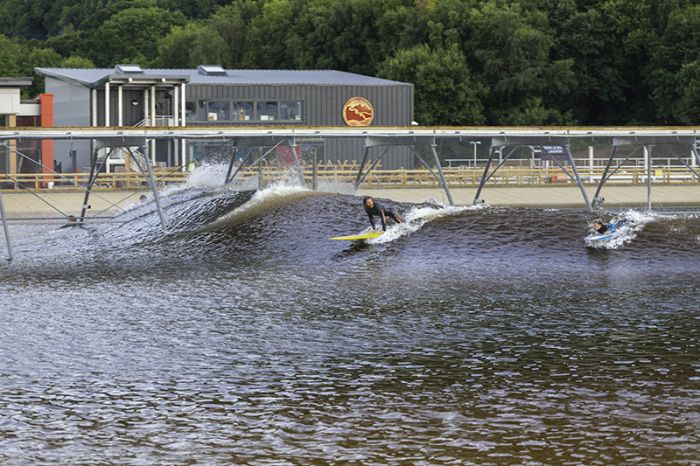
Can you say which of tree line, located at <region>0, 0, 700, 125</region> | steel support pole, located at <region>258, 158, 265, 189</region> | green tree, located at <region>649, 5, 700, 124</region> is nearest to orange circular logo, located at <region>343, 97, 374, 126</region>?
tree line, located at <region>0, 0, 700, 125</region>

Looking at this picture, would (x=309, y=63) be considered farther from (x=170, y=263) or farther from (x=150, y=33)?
(x=170, y=263)

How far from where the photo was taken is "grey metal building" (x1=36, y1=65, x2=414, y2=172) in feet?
250

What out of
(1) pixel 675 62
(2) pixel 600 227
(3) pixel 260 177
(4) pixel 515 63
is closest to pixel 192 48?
(4) pixel 515 63

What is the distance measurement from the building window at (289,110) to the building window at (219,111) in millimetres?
3774

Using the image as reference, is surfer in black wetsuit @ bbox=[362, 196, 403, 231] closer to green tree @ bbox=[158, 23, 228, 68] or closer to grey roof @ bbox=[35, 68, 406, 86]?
grey roof @ bbox=[35, 68, 406, 86]

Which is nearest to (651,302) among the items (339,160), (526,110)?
(339,160)

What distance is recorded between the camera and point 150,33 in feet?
554

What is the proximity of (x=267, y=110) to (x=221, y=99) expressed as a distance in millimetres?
3440

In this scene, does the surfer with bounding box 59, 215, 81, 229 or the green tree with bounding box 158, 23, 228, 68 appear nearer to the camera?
the surfer with bounding box 59, 215, 81, 229

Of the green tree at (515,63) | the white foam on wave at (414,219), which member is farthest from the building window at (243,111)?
the white foam on wave at (414,219)

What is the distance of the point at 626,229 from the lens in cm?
3647

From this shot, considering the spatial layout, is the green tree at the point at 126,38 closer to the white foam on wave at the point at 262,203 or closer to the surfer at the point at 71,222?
the surfer at the point at 71,222

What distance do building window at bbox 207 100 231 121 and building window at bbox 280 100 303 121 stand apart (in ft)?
12.4

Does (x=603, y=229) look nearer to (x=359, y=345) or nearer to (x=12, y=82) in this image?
(x=359, y=345)
